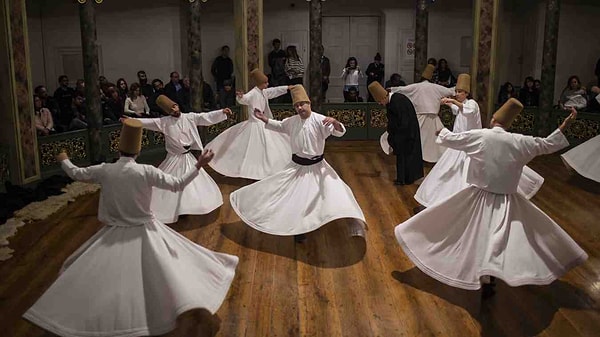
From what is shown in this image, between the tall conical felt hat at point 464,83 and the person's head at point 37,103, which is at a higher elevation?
the tall conical felt hat at point 464,83

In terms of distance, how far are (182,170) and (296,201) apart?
1.69 m

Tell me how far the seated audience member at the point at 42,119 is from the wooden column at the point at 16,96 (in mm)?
385

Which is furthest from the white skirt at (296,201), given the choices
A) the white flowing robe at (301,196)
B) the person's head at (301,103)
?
the person's head at (301,103)

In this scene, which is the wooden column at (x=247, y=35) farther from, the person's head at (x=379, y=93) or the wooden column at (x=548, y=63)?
the wooden column at (x=548, y=63)

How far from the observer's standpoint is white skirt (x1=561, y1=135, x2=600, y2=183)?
972 cm

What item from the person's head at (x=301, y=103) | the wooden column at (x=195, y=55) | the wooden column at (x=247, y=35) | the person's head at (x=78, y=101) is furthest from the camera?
the wooden column at (x=247, y=35)

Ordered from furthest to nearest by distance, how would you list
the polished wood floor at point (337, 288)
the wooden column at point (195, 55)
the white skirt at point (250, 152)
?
the wooden column at point (195, 55)
the white skirt at point (250, 152)
the polished wood floor at point (337, 288)

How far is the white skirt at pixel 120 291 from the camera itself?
489 centimetres

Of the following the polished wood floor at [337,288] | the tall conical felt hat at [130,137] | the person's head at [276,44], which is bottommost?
the polished wood floor at [337,288]

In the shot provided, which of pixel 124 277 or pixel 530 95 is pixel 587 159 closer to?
pixel 530 95

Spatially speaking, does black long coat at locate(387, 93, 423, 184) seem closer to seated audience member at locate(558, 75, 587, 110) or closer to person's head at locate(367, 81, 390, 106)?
person's head at locate(367, 81, 390, 106)

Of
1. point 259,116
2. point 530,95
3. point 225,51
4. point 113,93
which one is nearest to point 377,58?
point 225,51

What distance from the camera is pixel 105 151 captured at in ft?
36.3

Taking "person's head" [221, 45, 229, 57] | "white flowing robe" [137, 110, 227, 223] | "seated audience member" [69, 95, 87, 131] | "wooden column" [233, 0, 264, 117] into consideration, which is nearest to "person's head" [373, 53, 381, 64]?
"person's head" [221, 45, 229, 57]
